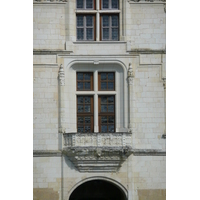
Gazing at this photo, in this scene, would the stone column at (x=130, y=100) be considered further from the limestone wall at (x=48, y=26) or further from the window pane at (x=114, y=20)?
the limestone wall at (x=48, y=26)

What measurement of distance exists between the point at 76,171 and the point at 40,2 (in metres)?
4.01

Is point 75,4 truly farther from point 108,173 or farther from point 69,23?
point 108,173

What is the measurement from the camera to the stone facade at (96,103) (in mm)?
9945

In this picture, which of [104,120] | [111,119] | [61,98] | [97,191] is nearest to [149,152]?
[111,119]

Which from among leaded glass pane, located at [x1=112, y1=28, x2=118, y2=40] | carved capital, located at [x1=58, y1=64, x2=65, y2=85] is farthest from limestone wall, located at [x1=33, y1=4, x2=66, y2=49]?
leaded glass pane, located at [x1=112, y1=28, x2=118, y2=40]

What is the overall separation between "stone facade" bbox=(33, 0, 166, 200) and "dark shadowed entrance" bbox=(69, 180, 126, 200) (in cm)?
145

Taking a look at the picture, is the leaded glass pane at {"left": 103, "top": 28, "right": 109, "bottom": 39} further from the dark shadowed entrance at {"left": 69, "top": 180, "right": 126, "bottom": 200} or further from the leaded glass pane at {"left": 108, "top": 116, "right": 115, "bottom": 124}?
the dark shadowed entrance at {"left": 69, "top": 180, "right": 126, "bottom": 200}

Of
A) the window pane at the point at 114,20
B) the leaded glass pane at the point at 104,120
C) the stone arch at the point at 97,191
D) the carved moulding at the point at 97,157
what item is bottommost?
the stone arch at the point at 97,191

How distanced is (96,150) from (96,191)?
209cm

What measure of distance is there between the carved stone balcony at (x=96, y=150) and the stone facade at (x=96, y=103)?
0.02 meters

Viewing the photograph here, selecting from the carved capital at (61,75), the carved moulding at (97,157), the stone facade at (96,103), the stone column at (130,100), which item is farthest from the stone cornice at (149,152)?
the carved capital at (61,75)

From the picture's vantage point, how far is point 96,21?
1021 cm

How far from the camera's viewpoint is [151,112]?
33.0 feet
